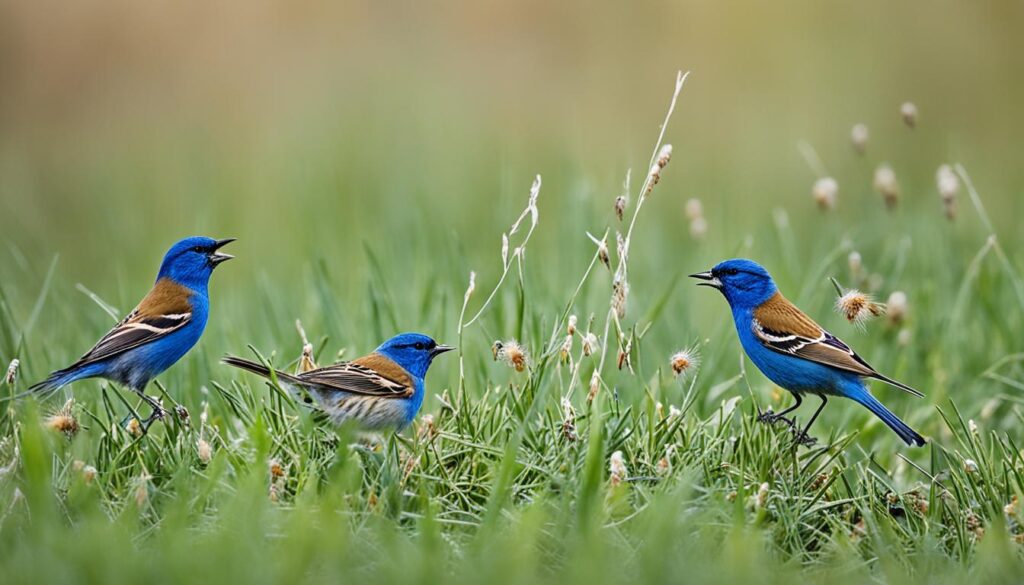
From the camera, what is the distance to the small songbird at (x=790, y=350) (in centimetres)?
461

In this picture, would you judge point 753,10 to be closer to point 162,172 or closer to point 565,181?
point 565,181

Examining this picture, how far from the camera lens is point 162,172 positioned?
9422 millimetres

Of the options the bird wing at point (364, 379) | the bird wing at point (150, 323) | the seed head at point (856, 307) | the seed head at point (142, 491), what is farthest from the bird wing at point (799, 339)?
the seed head at point (142, 491)

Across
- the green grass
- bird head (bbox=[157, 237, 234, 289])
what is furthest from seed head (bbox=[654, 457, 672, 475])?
bird head (bbox=[157, 237, 234, 289])

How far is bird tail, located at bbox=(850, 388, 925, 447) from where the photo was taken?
4.47 meters

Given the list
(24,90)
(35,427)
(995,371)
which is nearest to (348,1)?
(24,90)

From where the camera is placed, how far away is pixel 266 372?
14.9ft

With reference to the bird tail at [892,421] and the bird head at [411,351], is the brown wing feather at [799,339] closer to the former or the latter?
the bird tail at [892,421]

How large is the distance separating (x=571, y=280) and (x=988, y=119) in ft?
17.9

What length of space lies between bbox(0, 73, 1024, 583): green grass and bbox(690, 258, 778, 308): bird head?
0.98ft

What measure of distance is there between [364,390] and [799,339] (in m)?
1.63

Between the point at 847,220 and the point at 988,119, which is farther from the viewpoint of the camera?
the point at 988,119

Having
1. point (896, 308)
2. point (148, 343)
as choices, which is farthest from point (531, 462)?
point (896, 308)

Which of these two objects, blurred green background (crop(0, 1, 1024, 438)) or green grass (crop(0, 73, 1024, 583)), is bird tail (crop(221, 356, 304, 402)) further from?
blurred green background (crop(0, 1, 1024, 438))
